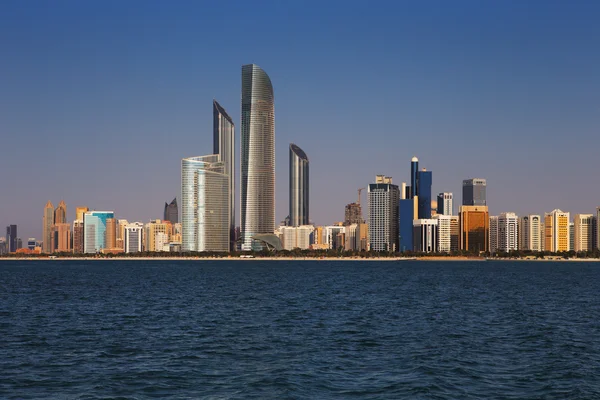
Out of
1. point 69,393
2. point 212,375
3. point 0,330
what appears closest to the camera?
point 69,393

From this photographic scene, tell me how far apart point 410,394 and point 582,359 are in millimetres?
12932

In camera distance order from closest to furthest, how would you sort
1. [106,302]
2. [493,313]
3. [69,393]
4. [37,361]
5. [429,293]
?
[69,393], [37,361], [493,313], [106,302], [429,293]

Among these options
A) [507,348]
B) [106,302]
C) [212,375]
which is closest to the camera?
[212,375]

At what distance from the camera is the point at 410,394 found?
30.2m

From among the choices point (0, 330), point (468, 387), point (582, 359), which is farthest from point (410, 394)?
point (0, 330)

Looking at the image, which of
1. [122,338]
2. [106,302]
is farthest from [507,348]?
[106,302]

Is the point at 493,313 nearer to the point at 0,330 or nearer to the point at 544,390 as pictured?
the point at 544,390

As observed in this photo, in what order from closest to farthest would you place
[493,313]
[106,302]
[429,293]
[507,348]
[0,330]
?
[507,348] < [0,330] < [493,313] < [106,302] < [429,293]

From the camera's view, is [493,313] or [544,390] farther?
[493,313]

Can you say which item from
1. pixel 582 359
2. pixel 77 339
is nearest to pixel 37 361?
pixel 77 339

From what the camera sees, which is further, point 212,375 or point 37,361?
point 37,361

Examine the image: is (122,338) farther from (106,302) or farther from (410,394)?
(106,302)

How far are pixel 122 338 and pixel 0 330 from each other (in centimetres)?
1049

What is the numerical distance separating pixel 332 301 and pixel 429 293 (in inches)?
811
